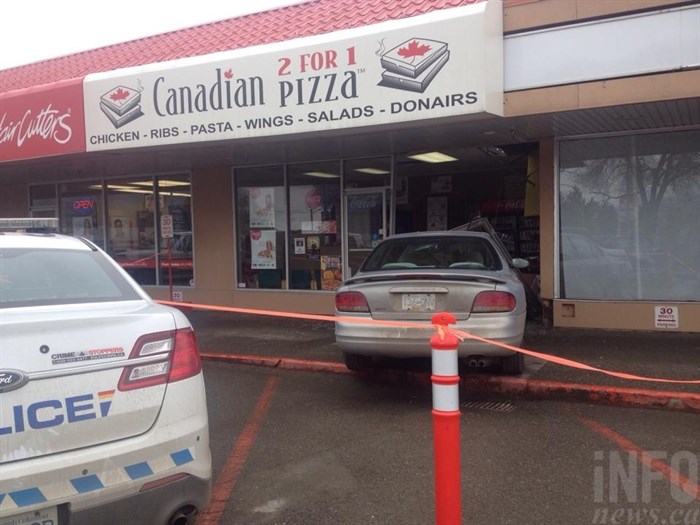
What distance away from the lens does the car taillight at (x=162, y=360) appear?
2.74 metres

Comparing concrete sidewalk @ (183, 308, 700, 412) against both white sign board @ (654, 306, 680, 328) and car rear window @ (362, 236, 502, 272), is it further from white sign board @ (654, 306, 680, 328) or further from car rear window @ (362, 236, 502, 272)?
car rear window @ (362, 236, 502, 272)

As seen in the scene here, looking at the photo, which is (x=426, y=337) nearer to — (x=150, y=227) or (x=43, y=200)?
(x=150, y=227)

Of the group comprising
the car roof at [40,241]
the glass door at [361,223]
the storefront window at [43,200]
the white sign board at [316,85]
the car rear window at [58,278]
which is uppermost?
the white sign board at [316,85]

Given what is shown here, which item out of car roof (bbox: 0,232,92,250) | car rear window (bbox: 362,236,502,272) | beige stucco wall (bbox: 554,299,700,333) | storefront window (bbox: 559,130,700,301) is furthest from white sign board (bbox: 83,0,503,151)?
car roof (bbox: 0,232,92,250)

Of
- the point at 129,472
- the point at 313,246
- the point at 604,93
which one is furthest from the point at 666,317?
the point at 129,472

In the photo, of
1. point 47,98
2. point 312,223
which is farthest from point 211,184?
point 47,98

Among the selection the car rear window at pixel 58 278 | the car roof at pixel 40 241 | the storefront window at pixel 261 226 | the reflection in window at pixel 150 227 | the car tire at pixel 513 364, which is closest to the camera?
the car rear window at pixel 58 278

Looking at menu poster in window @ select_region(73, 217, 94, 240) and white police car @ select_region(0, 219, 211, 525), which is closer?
white police car @ select_region(0, 219, 211, 525)

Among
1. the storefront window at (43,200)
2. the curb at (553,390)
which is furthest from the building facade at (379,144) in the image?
the curb at (553,390)

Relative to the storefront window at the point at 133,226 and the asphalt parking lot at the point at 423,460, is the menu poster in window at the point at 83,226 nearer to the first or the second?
the storefront window at the point at 133,226

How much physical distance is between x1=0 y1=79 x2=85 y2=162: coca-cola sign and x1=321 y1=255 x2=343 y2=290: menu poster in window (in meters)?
4.55

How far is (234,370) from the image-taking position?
7.47 m

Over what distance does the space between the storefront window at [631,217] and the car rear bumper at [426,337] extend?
3.93m

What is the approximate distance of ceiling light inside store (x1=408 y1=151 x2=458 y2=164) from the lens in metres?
11.0
